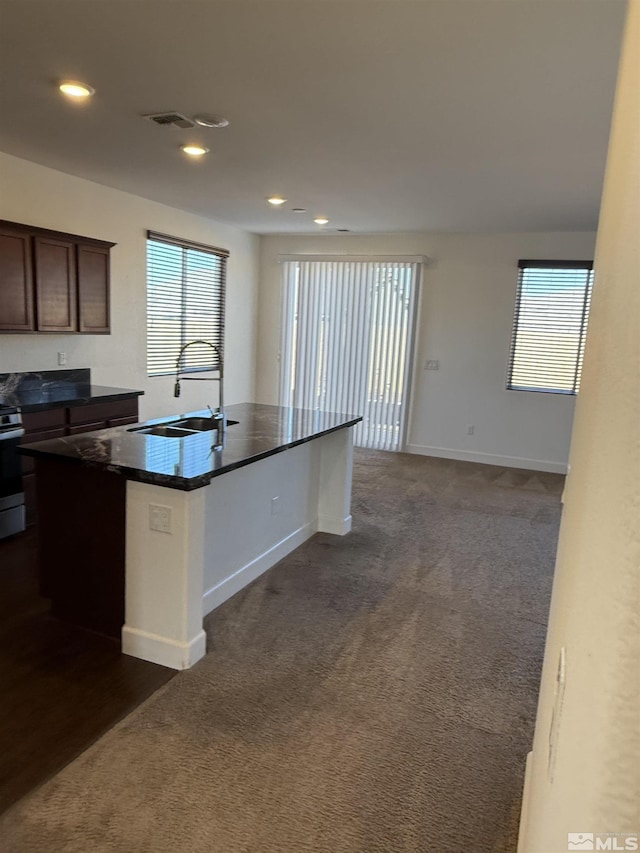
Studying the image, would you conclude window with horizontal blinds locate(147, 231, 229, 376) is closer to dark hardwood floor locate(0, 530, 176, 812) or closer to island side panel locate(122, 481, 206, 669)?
dark hardwood floor locate(0, 530, 176, 812)

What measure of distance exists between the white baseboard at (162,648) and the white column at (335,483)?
5.69ft

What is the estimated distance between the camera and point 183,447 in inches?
111

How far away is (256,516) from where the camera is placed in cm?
338

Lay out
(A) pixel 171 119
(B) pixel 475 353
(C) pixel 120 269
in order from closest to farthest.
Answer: (A) pixel 171 119, (C) pixel 120 269, (B) pixel 475 353

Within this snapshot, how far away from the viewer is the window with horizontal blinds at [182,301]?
5.82 m

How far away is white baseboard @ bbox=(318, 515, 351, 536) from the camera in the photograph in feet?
13.8

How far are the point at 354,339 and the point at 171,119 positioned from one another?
13.8ft

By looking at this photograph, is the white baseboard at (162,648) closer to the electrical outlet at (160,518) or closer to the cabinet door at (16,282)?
the electrical outlet at (160,518)

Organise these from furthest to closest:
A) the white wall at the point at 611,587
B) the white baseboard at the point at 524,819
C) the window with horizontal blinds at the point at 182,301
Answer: the window with horizontal blinds at the point at 182,301 → the white baseboard at the point at 524,819 → the white wall at the point at 611,587

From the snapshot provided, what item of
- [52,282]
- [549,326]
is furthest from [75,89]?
[549,326]

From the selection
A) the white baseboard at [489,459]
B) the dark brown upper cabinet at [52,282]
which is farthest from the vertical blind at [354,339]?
the dark brown upper cabinet at [52,282]

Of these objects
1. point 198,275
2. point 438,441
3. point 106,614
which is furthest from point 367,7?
point 438,441

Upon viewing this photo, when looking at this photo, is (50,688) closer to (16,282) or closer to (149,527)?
(149,527)

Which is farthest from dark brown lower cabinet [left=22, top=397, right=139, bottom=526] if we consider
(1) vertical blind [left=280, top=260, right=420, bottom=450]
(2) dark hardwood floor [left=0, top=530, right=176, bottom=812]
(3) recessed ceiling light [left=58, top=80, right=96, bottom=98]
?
(1) vertical blind [left=280, top=260, right=420, bottom=450]
